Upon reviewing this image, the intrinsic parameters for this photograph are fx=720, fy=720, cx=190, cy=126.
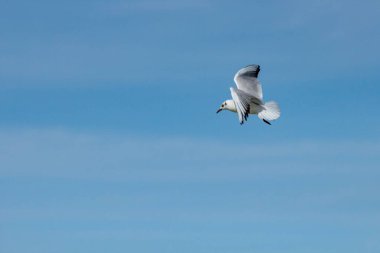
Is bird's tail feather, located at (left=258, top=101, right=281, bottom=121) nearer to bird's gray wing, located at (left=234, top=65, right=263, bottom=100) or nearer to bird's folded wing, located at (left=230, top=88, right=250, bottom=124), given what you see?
bird's gray wing, located at (left=234, top=65, right=263, bottom=100)

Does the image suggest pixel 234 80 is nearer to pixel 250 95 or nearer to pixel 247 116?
pixel 250 95

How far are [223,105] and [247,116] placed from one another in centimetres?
794

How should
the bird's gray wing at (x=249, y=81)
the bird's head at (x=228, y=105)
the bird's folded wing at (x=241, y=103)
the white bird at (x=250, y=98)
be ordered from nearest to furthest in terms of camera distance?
the bird's folded wing at (x=241, y=103) < the white bird at (x=250, y=98) < the bird's gray wing at (x=249, y=81) < the bird's head at (x=228, y=105)

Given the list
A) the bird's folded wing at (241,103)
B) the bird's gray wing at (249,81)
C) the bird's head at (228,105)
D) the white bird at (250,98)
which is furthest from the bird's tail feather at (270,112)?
the bird's head at (228,105)

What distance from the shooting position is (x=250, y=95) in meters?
31.4

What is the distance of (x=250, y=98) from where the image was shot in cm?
3100

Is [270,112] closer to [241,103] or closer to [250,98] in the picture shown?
[250,98]

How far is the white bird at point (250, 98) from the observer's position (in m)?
29.3

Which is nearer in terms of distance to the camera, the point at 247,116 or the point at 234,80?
the point at 247,116

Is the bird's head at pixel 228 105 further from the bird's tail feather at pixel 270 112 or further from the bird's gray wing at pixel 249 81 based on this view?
the bird's tail feather at pixel 270 112

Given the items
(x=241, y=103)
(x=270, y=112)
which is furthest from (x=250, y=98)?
(x=241, y=103)

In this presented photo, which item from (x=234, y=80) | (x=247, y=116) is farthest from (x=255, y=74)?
(x=247, y=116)

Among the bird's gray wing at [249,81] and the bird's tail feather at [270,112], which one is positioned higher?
the bird's gray wing at [249,81]

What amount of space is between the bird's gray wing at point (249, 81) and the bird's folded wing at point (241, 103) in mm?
1200
